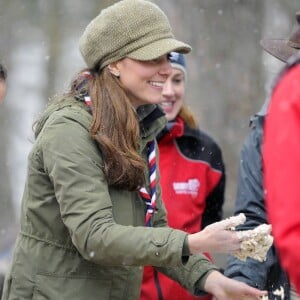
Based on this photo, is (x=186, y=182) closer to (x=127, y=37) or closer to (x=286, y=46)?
(x=286, y=46)

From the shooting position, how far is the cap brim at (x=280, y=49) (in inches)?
201

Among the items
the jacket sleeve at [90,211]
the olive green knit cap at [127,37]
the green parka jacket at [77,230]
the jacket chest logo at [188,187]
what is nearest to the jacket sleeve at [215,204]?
the jacket chest logo at [188,187]

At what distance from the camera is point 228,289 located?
14.6ft

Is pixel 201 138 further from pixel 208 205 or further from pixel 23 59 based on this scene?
pixel 23 59

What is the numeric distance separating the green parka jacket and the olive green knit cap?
0.26 meters

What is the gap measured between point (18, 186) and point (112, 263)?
989cm

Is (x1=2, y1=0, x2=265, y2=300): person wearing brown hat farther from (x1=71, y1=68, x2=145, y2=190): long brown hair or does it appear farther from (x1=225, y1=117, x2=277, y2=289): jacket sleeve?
(x1=225, y1=117, x2=277, y2=289): jacket sleeve

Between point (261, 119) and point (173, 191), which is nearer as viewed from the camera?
point (261, 119)

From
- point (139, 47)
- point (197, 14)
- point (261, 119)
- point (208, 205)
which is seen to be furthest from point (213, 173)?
point (197, 14)

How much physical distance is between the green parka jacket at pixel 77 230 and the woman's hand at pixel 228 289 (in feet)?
0.24

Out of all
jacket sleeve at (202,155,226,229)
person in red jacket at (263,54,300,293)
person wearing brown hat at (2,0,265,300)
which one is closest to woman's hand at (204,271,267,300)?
person wearing brown hat at (2,0,265,300)

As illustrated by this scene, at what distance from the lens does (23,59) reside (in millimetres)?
14328

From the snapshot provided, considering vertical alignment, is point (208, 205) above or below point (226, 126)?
above

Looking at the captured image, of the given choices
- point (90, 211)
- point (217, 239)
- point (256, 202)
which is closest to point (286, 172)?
point (217, 239)
